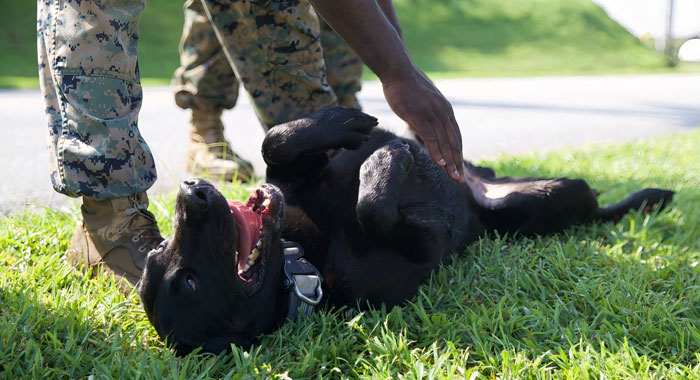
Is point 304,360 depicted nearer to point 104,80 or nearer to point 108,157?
point 108,157

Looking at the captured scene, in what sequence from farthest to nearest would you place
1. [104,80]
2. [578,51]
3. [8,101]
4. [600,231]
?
[578,51], [8,101], [600,231], [104,80]

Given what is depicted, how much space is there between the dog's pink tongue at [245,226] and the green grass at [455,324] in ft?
0.93

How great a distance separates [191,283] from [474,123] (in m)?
5.32

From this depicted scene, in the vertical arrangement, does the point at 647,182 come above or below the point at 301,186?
below

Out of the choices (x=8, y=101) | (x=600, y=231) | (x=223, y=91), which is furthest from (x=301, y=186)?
(x=8, y=101)

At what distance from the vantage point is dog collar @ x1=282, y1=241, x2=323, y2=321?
6.30 ft

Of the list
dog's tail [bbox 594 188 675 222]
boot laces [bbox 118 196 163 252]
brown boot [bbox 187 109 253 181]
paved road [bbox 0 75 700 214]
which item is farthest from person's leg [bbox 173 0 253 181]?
dog's tail [bbox 594 188 675 222]

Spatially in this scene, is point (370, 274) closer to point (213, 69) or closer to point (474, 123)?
point (213, 69)

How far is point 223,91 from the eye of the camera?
3879 mm

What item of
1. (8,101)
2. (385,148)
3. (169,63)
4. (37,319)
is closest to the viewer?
(37,319)

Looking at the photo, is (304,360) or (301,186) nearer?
(304,360)

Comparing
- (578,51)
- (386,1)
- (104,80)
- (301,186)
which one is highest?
(386,1)

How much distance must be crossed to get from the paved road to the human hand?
2.72 feet

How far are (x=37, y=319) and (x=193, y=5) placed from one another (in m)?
2.33
